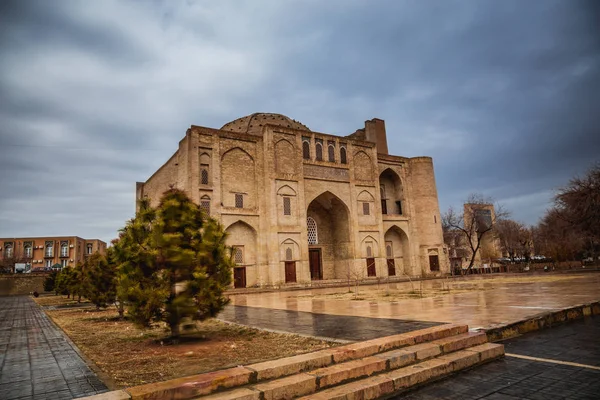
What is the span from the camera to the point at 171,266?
595 centimetres

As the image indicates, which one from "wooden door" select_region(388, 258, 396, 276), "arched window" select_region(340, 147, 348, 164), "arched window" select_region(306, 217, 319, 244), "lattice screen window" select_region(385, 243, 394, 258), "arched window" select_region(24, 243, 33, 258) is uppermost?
"arched window" select_region(340, 147, 348, 164)

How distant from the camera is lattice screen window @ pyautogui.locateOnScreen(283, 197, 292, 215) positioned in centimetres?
2742

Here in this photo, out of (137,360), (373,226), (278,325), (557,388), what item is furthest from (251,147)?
(557,388)

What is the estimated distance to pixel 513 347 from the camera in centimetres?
506

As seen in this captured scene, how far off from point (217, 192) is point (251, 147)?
454 centimetres

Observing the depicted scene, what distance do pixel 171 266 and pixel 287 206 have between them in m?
21.7

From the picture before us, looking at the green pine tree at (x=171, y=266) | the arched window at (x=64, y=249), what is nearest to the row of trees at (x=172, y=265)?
the green pine tree at (x=171, y=266)

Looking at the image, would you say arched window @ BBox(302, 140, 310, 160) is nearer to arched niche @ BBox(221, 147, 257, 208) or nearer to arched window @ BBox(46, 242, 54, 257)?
arched niche @ BBox(221, 147, 257, 208)

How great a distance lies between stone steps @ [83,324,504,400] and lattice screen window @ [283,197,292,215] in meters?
22.6

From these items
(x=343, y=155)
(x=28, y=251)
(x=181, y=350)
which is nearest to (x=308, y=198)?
(x=343, y=155)

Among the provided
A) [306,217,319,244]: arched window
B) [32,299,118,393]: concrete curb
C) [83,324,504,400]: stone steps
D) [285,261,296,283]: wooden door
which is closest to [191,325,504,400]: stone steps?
[83,324,504,400]: stone steps

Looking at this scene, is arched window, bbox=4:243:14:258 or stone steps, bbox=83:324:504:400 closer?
stone steps, bbox=83:324:504:400

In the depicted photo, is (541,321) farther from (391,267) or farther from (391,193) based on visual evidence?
(391,193)

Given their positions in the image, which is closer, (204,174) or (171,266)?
(171,266)
